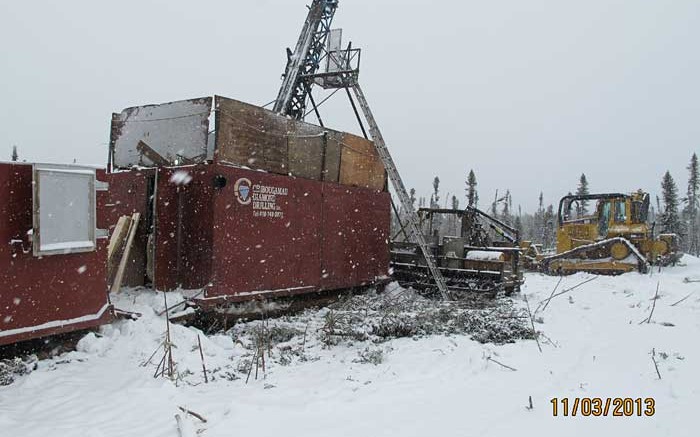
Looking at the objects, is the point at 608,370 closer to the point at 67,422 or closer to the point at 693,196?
the point at 67,422

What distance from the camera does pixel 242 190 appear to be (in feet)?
27.3

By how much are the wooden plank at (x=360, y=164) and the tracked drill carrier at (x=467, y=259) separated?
2023mm

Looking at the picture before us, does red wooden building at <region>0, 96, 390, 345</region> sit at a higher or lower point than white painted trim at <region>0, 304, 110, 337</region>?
higher

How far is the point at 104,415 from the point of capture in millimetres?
4367

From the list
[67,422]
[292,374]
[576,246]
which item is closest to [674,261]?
[576,246]

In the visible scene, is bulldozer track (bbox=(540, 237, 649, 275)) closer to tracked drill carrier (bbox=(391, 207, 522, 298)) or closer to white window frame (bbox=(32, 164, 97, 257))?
tracked drill carrier (bbox=(391, 207, 522, 298))

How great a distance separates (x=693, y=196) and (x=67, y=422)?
2862 inches

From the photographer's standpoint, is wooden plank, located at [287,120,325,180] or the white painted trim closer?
the white painted trim

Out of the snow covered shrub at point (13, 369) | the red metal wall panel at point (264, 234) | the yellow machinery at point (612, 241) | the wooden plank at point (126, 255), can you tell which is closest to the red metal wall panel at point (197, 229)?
the red metal wall panel at point (264, 234)

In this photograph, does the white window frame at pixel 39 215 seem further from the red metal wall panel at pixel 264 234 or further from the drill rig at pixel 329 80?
the drill rig at pixel 329 80

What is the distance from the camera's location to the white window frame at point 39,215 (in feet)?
18.0
